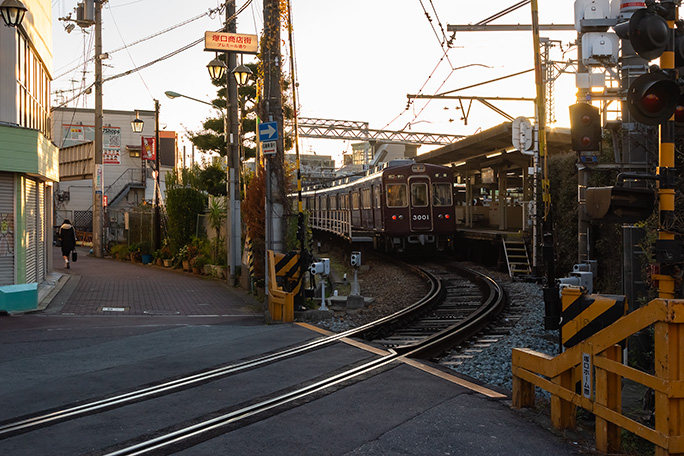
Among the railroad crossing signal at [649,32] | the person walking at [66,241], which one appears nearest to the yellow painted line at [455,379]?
the railroad crossing signal at [649,32]

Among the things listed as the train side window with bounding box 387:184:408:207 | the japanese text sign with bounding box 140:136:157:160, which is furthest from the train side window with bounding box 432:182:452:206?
the japanese text sign with bounding box 140:136:157:160

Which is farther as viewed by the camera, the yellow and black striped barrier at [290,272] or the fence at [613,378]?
the yellow and black striped barrier at [290,272]

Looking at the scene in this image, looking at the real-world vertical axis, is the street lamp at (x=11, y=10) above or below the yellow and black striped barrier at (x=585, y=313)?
above

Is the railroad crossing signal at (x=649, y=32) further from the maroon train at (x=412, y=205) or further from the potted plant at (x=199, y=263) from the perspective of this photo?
the maroon train at (x=412, y=205)

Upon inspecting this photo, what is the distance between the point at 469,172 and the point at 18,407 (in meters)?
25.3

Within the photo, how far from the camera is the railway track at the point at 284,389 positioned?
493cm

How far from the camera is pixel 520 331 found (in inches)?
394

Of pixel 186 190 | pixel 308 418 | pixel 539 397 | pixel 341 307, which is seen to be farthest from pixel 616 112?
pixel 186 190

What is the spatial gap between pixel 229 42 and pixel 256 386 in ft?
34.5

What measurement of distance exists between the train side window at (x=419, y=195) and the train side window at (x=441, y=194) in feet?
0.96

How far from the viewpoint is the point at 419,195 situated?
22.1 m

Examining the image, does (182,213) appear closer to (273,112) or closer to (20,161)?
(20,161)

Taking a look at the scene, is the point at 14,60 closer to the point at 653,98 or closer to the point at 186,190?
the point at 186,190

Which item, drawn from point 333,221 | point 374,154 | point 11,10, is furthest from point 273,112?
point 374,154
